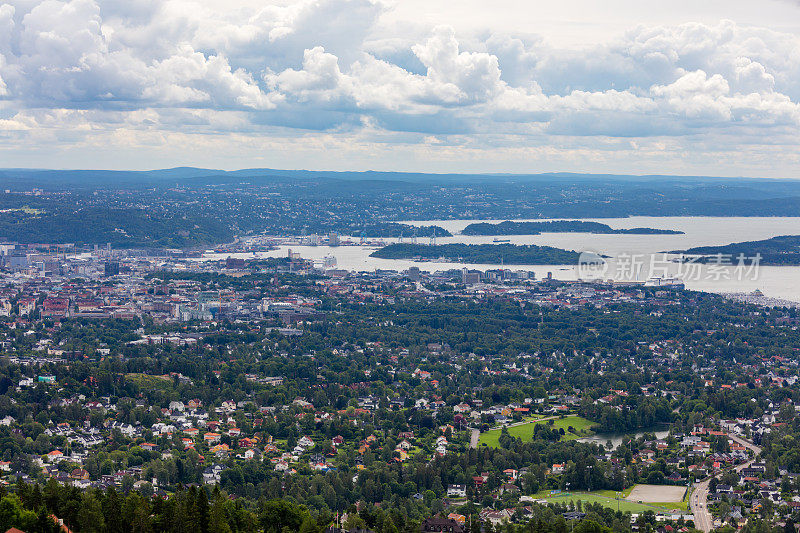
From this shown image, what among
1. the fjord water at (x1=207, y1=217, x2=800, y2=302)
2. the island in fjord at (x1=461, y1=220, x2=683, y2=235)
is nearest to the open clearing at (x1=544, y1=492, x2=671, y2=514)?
the fjord water at (x1=207, y1=217, x2=800, y2=302)

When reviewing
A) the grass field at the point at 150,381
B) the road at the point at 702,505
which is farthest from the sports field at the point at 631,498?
the grass field at the point at 150,381

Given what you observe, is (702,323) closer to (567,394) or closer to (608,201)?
(567,394)

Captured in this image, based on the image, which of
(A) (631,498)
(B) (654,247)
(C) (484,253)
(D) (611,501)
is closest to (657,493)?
(A) (631,498)

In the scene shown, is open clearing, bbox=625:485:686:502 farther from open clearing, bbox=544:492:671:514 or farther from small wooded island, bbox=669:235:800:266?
small wooded island, bbox=669:235:800:266

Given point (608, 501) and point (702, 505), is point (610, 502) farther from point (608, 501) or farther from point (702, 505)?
point (702, 505)

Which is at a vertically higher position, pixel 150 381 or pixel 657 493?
pixel 657 493

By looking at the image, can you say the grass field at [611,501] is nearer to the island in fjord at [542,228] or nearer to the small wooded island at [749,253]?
the small wooded island at [749,253]

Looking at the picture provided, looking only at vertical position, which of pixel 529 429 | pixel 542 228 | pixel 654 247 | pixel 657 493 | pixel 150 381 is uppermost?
pixel 654 247
